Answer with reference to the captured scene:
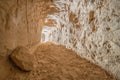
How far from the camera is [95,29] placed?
2.06 meters

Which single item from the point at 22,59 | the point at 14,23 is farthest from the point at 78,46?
the point at 14,23

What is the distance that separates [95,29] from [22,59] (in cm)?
126

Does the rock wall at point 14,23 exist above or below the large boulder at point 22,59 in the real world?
above

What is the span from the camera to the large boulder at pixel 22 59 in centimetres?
167

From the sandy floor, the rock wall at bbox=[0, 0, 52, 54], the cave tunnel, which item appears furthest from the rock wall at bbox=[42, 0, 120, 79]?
the rock wall at bbox=[0, 0, 52, 54]

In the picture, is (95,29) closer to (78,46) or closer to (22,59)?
(78,46)

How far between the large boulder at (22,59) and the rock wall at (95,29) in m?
1.09

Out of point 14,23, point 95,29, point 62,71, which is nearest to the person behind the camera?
point 14,23

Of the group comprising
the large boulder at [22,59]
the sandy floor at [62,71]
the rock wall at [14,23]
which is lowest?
the sandy floor at [62,71]

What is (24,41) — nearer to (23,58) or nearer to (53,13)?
(23,58)

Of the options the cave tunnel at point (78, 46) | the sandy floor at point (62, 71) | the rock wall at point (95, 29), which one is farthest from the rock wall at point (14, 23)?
the rock wall at point (95, 29)

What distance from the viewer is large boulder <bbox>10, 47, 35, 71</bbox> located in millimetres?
1669

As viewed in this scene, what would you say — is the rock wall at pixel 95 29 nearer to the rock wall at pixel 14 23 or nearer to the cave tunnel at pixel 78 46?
the cave tunnel at pixel 78 46

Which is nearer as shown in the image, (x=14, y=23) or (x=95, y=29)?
(x=14, y=23)
